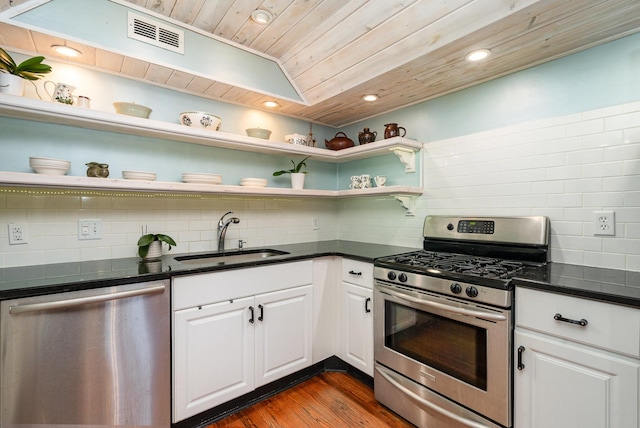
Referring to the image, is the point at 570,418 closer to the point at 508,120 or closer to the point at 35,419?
the point at 508,120

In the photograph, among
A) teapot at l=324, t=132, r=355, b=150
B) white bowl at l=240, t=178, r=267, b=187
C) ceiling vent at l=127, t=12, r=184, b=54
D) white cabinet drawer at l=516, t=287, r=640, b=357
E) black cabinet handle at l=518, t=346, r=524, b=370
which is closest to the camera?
white cabinet drawer at l=516, t=287, r=640, b=357

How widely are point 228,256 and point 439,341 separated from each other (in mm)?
1568

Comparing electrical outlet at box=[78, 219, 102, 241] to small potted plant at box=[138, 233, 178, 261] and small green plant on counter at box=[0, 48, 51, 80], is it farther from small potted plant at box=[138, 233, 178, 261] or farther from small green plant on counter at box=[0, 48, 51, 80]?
small green plant on counter at box=[0, 48, 51, 80]

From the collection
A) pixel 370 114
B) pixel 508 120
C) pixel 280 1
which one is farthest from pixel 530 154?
pixel 280 1

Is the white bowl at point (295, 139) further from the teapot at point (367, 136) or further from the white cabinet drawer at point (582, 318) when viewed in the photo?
the white cabinet drawer at point (582, 318)

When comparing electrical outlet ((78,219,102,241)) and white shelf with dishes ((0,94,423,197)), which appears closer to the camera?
white shelf with dishes ((0,94,423,197))

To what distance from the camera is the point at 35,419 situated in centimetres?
126

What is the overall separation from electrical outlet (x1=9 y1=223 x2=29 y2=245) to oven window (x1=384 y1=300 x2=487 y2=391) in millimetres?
2116

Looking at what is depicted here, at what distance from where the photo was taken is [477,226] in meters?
2.01

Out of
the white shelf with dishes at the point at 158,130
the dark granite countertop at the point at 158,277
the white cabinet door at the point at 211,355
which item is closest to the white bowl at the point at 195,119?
the white shelf with dishes at the point at 158,130

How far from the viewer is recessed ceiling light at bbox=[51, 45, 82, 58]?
159cm

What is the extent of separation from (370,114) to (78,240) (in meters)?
2.40

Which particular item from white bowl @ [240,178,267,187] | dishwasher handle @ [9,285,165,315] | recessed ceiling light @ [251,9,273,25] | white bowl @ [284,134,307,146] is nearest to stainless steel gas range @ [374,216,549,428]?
white bowl @ [240,178,267,187]

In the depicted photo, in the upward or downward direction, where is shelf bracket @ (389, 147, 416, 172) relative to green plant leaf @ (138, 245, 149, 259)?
upward
